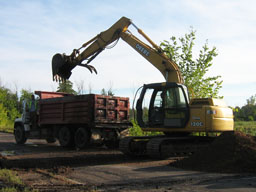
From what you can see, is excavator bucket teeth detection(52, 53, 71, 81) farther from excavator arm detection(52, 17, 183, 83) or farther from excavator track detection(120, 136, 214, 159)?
excavator track detection(120, 136, 214, 159)

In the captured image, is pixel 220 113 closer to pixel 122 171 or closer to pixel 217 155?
pixel 217 155

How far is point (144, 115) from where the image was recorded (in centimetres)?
1223

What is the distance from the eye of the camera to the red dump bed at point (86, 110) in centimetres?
1492

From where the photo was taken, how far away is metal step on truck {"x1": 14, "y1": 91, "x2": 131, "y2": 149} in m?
15.0

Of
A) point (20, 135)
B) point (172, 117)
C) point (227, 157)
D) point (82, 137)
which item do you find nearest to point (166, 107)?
point (172, 117)

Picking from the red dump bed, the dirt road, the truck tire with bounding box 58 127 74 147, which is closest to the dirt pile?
the dirt road

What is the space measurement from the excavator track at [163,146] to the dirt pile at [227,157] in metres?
1.34

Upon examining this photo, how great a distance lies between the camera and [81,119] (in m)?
15.2

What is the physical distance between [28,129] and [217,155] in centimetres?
1147

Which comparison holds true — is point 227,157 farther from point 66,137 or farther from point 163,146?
point 66,137

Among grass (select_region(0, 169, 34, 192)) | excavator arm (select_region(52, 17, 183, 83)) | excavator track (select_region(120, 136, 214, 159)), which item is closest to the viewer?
grass (select_region(0, 169, 34, 192))

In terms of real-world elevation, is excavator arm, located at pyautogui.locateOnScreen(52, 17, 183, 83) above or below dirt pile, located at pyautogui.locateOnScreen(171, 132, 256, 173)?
above

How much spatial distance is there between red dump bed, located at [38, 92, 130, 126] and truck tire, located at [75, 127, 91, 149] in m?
0.43

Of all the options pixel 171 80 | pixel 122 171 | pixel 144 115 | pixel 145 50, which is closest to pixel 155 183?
pixel 122 171
